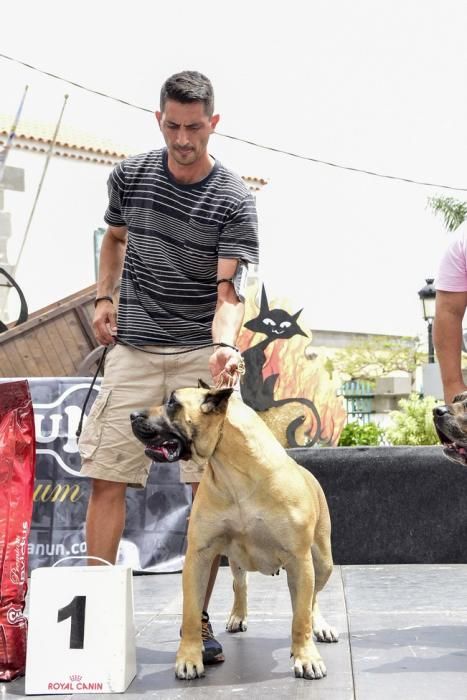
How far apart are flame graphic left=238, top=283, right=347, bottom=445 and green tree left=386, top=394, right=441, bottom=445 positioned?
72cm

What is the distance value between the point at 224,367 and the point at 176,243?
0.59 metres

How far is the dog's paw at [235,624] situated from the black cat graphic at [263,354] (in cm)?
502

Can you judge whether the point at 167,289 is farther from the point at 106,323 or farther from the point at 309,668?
the point at 309,668

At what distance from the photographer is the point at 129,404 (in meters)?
3.80

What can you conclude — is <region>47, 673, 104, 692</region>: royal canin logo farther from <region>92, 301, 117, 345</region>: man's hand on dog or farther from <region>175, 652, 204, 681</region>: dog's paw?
<region>92, 301, 117, 345</region>: man's hand on dog

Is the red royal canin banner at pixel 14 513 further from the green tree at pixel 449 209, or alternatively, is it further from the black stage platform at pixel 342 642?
the green tree at pixel 449 209

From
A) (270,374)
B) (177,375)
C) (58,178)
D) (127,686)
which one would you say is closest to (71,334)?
(270,374)

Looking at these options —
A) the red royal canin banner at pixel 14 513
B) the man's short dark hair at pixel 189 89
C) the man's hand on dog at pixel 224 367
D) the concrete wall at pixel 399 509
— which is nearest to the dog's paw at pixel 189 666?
the red royal canin banner at pixel 14 513

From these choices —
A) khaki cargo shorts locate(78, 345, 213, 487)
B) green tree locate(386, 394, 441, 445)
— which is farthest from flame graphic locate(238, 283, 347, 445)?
khaki cargo shorts locate(78, 345, 213, 487)

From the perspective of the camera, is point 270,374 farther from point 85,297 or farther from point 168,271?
point 168,271

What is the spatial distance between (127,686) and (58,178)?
2105 centimetres

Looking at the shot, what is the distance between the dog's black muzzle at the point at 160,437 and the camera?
3287mm

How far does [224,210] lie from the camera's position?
12.3 feet

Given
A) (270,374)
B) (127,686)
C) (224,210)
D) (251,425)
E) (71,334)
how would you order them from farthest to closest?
(71,334) < (270,374) < (224,210) < (251,425) < (127,686)
